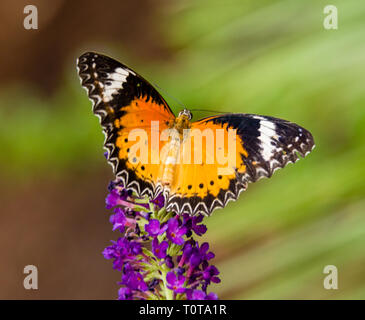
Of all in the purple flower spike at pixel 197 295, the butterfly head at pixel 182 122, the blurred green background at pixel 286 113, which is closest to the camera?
the purple flower spike at pixel 197 295

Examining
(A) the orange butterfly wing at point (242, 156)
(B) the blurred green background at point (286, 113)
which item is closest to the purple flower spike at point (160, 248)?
(A) the orange butterfly wing at point (242, 156)

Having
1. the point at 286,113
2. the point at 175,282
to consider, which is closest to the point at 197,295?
the point at 175,282

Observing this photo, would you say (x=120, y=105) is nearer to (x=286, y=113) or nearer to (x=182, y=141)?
(x=182, y=141)

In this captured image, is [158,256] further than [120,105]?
No

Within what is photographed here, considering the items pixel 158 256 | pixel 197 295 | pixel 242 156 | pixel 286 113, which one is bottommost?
pixel 197 295

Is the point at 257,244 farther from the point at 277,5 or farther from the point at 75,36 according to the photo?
the point at 75,36

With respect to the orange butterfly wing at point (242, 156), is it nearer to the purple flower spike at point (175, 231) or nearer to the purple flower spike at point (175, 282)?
the purple flower spike at point (175, 231)
